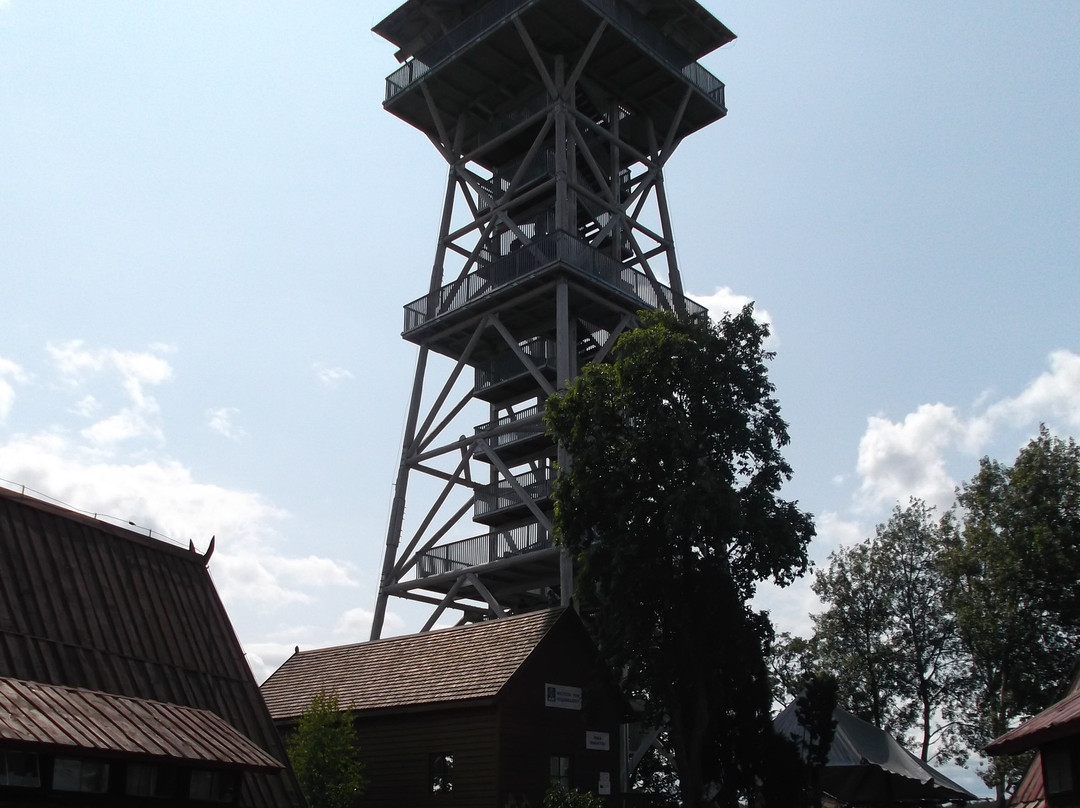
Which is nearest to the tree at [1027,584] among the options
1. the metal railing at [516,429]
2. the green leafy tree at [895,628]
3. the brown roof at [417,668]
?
the green leafy tree at [895,628]

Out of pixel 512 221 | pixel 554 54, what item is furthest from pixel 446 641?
pixel 554 54

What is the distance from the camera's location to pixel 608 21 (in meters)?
35.3

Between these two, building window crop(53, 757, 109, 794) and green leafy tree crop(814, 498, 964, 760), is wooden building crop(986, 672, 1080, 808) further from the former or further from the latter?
green leafy tree crop(814, 498, 964, 760)

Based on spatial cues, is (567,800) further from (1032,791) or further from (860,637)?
(860,637)

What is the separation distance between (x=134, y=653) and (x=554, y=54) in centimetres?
2572

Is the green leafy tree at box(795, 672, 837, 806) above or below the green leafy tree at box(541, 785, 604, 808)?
above

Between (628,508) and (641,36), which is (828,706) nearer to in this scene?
(628,508)

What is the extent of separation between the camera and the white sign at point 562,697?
80.4 feet

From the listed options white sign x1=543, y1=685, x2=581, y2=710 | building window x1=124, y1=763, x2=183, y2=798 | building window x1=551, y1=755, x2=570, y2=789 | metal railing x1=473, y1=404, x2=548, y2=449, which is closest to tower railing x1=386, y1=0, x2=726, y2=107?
metal railing x1=473, y1=404, x2=548, y2=449

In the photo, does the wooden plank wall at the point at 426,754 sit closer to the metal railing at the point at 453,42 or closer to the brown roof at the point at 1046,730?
the brown roof at the point at 1046,730

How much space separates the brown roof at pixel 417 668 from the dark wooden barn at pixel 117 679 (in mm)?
5278

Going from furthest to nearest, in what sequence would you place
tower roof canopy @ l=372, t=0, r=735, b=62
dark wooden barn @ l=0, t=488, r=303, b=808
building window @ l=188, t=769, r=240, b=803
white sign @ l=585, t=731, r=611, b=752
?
tower roof canopy @ l=372, t=0, r=735, b=62, white sign @ l=585, t=731, r=611, b=752, building window @ l=188, t=769, r=240, b=803, dark wooden barn @ l=0, t=488, r=303, b=808

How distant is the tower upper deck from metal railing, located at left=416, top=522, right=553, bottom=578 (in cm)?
1365

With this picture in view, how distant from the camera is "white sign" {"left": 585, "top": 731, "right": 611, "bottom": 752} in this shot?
25.4 m
